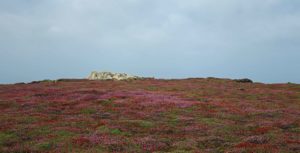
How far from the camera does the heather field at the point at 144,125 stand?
70.5 ft

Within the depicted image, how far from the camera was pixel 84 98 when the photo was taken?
4541cm

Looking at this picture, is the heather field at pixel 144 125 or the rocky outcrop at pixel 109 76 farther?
the rocky outcrop at pixel 109 76

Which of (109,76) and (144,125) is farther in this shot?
(109,76)

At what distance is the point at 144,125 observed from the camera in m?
28.7

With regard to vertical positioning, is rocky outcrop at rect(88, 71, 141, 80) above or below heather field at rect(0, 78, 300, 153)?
above

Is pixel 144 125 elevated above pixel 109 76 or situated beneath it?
situated beneath

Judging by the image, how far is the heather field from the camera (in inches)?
846

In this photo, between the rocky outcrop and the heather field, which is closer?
the heather field

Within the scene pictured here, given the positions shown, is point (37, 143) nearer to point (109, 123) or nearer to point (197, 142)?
point (109, 123)

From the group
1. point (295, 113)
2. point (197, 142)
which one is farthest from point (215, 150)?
point (295, 113)

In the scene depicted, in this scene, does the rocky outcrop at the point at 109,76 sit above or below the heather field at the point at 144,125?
above

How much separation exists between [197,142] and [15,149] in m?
10.8

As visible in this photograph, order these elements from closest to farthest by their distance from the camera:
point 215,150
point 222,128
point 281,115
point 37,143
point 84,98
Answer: point 215,150
point 37,143
point 222,128
point 281,115
point 84,98

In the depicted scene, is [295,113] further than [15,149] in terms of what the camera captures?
Yes
